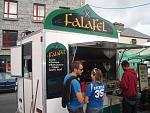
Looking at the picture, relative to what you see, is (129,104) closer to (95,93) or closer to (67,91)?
(95,93)

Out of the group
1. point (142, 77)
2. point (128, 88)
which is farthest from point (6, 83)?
point (128, 88)

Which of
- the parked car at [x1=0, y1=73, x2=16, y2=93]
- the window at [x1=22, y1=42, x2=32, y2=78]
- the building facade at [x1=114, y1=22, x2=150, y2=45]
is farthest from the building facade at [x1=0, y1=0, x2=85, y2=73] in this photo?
the window at [x1=22, y1=42, x2=32, y2=78]

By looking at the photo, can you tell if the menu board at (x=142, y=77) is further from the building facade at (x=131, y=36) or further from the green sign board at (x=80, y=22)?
the building facade at (x=131, y=36)

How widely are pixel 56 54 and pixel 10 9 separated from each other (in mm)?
22739

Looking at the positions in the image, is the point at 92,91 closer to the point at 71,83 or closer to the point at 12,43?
the point at 71,83

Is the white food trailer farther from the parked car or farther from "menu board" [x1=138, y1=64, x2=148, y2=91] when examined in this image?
the parked car

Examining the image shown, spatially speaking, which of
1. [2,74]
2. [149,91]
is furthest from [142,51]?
[2,74]

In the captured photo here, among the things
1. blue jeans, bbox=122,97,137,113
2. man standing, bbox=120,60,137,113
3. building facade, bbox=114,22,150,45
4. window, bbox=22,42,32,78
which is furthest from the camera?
building facade, bbox=114,22,150,45

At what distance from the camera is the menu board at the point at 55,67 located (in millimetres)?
6273

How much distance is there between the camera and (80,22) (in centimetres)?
730

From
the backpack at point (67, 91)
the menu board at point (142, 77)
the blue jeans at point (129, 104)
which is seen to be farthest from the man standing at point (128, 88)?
the menu board at point (142, 77)

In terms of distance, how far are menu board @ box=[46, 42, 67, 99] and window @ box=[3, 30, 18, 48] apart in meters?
21.5

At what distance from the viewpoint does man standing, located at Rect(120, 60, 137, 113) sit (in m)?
7.37

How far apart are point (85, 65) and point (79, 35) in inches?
40.6
